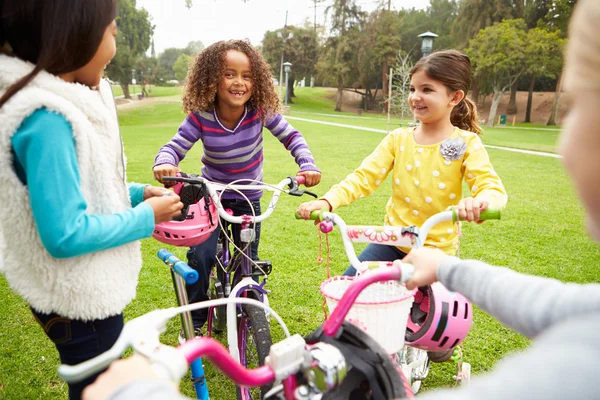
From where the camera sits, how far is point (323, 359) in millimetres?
947

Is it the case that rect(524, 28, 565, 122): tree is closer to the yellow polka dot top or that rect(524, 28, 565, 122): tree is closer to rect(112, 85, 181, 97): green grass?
the yellow polka dot top

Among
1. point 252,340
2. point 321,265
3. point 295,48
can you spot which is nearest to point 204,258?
point 252,340

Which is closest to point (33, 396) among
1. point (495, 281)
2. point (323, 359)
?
point (323, 359)

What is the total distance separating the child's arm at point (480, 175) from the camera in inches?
85.1

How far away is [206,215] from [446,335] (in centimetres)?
124

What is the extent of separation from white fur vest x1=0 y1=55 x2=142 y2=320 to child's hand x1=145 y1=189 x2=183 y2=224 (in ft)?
0.40

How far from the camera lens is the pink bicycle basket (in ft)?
6.84

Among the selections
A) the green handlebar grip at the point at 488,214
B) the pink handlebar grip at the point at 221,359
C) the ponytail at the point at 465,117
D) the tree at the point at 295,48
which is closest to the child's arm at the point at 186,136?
the ponytail at the point at 465,117

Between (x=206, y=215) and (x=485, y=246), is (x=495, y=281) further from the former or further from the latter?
(x=485, y=246)

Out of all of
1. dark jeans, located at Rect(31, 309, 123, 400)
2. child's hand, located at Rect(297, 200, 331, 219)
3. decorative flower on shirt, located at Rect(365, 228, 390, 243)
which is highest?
child's hand, located at Rect(297, 200, 331, 219)

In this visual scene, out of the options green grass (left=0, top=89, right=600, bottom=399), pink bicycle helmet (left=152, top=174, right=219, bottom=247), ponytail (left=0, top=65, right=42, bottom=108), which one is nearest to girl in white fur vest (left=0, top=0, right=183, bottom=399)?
ponytail (left=0, top=65, right=42, bottom=108)

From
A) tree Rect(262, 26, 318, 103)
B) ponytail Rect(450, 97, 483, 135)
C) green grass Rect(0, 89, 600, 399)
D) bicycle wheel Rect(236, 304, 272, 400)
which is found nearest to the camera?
bicycle wheel Rect(236, 304, 272, 400)

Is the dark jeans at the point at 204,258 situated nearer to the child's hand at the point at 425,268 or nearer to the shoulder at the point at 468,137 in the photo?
the shoulder at the point at 468,137

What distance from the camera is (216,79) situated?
9.36 ft
